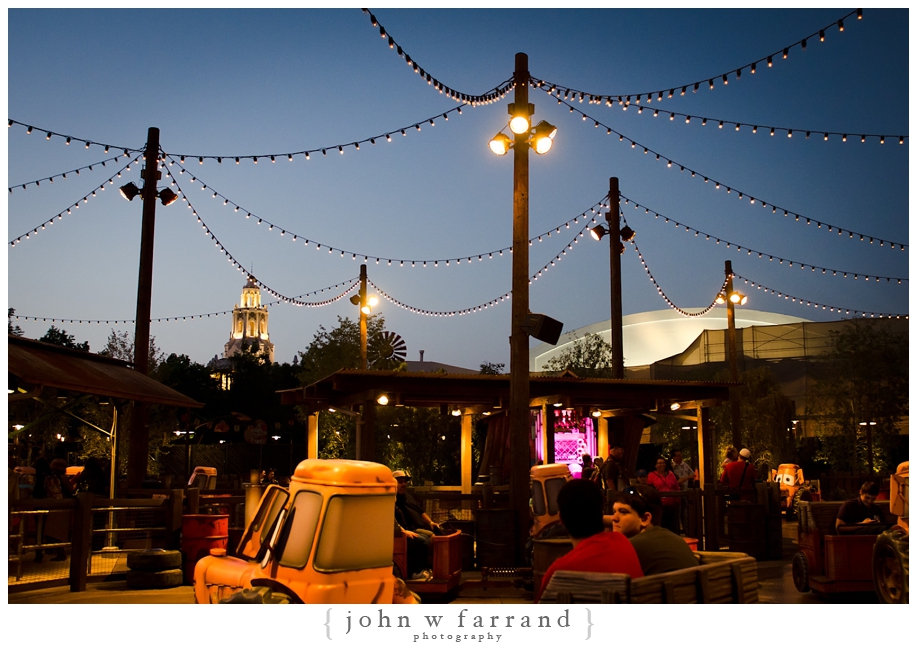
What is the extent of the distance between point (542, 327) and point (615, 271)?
9063mm

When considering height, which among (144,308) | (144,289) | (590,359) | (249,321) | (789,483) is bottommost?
(789,483)

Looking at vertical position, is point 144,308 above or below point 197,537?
above

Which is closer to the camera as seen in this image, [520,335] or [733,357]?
[520,335]

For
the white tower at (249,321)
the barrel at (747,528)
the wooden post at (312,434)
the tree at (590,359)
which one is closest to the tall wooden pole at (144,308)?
the wooden post at (312,434)

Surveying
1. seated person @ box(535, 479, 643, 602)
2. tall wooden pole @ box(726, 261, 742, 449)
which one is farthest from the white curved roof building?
seated person @ box(535, 479, 643, 602)

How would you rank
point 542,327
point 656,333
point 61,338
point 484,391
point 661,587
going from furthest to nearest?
1. point 656,333
2. point 61,338
3. point 484,391
4. point 542,327
5. point 661,587

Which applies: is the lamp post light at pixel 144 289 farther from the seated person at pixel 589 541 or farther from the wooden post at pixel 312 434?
the seated person at pixel 589 541

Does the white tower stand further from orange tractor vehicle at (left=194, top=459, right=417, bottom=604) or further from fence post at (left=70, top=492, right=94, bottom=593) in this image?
orange tractor vehicle at (left=194, top=459, right=417, bottom=604)

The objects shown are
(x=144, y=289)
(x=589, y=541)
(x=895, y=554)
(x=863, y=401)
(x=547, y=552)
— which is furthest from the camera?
(x=863, y=401)

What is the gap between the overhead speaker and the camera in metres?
9.88

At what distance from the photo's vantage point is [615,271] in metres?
18.5

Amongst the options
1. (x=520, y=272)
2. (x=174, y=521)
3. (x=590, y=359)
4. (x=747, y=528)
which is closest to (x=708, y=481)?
(x=747, y=528)

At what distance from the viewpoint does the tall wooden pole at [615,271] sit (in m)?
18.3

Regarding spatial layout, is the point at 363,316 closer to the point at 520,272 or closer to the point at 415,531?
the point at 520,272
